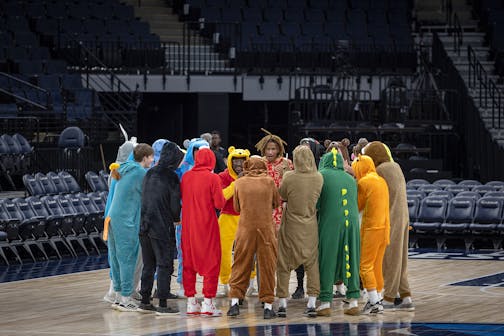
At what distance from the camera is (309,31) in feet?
98.0

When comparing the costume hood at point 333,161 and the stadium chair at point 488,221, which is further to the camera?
the stadium chair at point 488,221

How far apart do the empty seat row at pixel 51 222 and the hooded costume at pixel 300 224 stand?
20.0 feet

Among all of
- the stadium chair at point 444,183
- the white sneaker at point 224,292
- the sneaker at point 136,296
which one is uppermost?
the stadium chair at point 444,183

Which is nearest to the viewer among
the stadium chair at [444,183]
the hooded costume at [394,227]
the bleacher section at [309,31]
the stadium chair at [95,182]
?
the hooded costume at [394,227]

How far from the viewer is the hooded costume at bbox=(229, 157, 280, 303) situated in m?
11.9

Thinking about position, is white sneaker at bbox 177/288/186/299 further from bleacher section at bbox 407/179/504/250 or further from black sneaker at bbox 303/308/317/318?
bleacher section at bbox 407/179/504/250

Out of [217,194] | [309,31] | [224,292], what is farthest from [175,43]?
[217,194]

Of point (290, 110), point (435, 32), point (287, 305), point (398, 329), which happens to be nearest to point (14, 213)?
point (287, 305)

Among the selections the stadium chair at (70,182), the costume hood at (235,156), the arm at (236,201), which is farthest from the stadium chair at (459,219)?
the arm at (236,201)

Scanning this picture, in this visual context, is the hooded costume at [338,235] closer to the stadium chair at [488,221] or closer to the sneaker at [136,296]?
the sneaker at [136,296]

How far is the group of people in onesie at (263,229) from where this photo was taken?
12.0 meters

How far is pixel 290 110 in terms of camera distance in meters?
26.2

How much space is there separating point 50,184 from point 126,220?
768 centimetres

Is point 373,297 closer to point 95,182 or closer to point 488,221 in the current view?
point 488,221
